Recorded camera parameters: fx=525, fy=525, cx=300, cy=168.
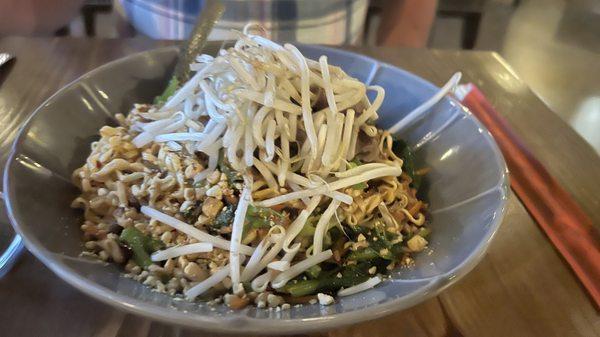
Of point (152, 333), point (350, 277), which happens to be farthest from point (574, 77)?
point (152, 333)

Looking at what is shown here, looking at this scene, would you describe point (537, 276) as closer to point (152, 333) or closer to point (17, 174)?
point (152, 333)

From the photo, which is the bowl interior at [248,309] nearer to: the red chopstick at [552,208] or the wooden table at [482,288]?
the wooden table at [482,288]

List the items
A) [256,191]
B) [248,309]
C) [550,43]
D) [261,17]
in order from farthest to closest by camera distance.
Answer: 1. [550,43]
2. [261,17]
3. [256,191]
4. [248,309]

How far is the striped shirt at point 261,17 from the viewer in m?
1.53

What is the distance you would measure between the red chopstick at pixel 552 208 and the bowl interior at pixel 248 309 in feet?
0.65

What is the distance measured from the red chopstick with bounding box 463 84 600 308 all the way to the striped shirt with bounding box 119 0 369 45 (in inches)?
25.2

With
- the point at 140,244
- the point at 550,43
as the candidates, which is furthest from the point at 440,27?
the point at 140,244

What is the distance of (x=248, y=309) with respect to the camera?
0.66m

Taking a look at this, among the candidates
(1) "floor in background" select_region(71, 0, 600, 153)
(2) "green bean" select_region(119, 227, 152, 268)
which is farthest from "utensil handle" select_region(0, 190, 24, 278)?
(1) "floor in background" select_region(71, 0, 600, 153)

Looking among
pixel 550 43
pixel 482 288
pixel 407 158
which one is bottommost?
pixel 550 43

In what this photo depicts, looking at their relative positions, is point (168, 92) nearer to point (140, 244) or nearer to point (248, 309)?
point (140, 244)

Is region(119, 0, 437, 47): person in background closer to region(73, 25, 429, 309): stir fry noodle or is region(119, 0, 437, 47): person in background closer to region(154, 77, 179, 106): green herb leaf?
region(154, 77, 179, 106): green herb leaf

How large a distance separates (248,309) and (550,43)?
3541mm

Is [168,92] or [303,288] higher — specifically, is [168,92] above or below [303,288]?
above
